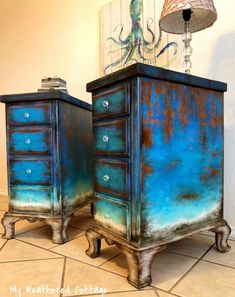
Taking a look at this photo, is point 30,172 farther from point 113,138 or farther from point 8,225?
point 113,138

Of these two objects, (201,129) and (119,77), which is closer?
(119,77)

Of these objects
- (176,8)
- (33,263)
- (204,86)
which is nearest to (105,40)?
(176,8)

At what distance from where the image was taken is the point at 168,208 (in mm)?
882

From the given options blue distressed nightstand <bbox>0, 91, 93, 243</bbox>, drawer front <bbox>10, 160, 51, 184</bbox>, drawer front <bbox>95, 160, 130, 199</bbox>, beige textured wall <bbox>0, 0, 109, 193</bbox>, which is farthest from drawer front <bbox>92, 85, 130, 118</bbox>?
beige textured wall <bbox>0, 0, 109, 193</bbox>

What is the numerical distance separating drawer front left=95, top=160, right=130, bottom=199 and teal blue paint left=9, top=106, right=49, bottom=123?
39 centimetres

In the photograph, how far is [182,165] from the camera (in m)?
0.92

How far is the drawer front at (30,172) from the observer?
1209mm

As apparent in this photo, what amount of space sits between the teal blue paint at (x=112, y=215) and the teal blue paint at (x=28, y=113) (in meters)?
0.49

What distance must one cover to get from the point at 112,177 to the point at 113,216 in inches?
5.6

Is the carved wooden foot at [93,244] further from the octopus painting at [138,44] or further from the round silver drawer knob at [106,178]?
the octopus painting at [138,44]

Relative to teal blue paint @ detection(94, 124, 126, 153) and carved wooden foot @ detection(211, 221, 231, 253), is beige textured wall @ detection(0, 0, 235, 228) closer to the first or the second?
carved wooden foot @ detection(211, 221, 231, 253)

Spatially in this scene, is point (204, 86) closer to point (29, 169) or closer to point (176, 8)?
point (176, 8)

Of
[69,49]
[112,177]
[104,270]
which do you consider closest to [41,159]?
[112,177]

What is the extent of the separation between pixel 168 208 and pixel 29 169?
27.9 inches
